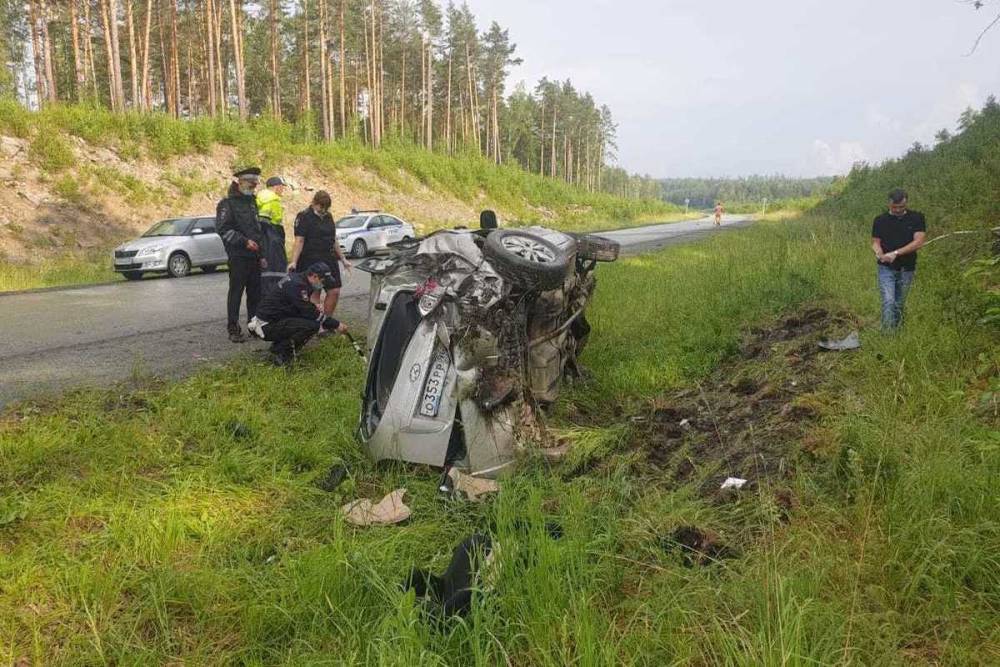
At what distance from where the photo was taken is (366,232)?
20.7 m

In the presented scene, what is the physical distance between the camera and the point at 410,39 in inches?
2013

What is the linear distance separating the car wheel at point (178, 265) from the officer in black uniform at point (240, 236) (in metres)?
9.08

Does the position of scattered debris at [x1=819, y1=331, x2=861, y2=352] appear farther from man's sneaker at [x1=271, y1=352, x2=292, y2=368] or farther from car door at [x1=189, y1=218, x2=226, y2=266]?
car door at [x1=189, y1=218, x2=226, y2=266]

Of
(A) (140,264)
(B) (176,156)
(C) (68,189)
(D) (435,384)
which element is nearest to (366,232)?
(A) (140,264)

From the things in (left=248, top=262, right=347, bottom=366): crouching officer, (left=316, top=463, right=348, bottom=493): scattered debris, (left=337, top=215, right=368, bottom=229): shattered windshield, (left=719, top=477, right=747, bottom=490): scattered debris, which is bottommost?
(left=316, top=463, right=348, bottom=493): scattered debris

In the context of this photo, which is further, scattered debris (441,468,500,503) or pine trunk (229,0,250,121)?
pine trunk (229,0,250,121)

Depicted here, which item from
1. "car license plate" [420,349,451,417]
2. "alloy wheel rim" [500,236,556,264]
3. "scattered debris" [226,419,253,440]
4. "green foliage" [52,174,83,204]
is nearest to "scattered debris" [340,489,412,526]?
"car license plate" [420,349,451,417]

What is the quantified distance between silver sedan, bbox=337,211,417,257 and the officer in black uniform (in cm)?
1296

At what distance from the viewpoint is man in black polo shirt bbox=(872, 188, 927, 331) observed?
19.9 feet

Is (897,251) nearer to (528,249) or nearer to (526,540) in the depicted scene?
(528,249)

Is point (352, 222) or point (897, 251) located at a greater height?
point (352, 222)

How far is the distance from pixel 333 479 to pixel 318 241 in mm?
3966

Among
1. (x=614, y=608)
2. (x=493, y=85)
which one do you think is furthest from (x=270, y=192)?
(x=493, y=85)

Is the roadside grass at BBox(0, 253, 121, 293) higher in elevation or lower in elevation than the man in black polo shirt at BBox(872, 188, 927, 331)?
lower
